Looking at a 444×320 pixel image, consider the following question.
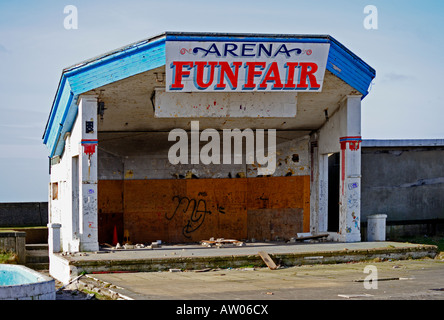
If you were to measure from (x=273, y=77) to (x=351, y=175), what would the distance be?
393cm

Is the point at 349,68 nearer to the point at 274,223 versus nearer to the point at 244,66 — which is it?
the point at 244,66

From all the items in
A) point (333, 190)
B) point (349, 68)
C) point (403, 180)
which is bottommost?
point (333, 190)

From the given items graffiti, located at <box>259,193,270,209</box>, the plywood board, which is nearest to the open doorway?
the plywood board

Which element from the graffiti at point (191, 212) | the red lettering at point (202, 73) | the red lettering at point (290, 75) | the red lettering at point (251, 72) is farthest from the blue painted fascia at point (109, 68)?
the graffiti at point (191, 212)

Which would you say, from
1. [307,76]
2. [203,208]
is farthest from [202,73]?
[203,208]

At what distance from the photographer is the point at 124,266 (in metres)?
15.8

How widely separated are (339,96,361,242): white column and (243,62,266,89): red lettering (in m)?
3.37

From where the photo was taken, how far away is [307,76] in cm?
1791

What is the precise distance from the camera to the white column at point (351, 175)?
19281 mm

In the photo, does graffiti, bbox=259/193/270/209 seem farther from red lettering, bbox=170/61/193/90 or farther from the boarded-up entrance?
red lettering, bbox=170/61/193/90

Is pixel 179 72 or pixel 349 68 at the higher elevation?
pixel 349 68

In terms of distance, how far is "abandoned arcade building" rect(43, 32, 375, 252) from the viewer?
1738 cm
